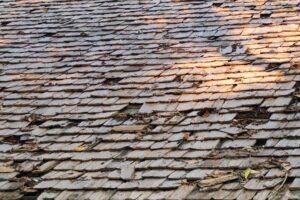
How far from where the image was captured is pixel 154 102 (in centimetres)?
544

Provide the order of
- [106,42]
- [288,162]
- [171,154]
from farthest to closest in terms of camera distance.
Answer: [106,42]
[171,154]
[288,162]

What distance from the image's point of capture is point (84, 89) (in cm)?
598

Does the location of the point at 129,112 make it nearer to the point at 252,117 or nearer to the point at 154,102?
the point at 154,102

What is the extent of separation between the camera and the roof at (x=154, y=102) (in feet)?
14.3

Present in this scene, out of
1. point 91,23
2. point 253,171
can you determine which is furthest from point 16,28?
point 253,171

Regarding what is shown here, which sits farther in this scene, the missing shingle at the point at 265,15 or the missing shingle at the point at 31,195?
the missing shingle at the point at 265,15

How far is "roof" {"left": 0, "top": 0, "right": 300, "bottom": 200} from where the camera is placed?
435 centimetres

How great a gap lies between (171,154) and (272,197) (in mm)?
1048

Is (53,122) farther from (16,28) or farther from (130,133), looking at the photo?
(16,28)

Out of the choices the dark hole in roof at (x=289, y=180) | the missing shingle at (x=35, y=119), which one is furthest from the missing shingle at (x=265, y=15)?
the dark hole in roof at (x=289, y=180)

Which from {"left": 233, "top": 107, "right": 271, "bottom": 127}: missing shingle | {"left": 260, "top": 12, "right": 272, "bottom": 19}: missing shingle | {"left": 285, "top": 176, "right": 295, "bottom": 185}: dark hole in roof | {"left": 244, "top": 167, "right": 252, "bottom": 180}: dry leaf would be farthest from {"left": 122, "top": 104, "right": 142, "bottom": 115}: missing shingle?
{"left": 260, "top": 12, "right": 272, "bottom": 19}: missing shingle

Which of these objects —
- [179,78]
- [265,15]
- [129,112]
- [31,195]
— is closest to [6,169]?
[31,195]

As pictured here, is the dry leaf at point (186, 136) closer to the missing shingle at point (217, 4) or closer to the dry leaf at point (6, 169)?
the dry leaf at point (6, 169)

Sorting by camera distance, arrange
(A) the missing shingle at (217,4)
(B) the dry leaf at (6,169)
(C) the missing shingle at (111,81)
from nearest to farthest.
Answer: (B) the dry leaf at (6,169), (C) the missing shingle at (111,81), (A) the missing shingle at (217,4)
